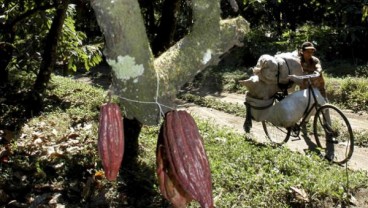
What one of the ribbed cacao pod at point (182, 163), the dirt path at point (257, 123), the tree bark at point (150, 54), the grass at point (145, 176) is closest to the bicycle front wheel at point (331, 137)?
the dirt path at point (257, 123)

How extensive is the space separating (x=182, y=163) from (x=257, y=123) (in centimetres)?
740

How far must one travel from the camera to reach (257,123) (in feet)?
28.3

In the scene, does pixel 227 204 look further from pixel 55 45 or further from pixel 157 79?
pixel 55 45

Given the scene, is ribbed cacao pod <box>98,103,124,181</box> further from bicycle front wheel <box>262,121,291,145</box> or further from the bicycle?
bicycle front wheel <box>262,121,291,145</box>

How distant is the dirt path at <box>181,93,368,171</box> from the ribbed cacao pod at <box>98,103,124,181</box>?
5.24 meters

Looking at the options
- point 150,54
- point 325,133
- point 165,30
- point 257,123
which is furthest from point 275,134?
point 150,54

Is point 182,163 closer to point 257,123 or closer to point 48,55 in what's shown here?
point 48,55

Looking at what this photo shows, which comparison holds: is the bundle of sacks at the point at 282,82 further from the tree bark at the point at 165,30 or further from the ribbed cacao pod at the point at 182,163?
the ribbed cacao pod at the point at 182,163

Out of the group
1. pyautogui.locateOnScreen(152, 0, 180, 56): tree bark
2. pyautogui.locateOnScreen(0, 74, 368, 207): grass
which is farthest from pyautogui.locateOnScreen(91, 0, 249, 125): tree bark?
pyautogui.locateOnScreen(152, 0, 180, 56): tree bark

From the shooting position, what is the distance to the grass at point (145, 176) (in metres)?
4.72

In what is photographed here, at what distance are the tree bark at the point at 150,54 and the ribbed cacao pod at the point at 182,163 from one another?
12 cm

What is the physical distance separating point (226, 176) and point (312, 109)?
1.77 meters

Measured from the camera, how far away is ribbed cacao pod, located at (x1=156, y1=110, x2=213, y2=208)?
4.42 ft

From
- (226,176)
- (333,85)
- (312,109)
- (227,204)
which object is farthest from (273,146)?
(333,85)
